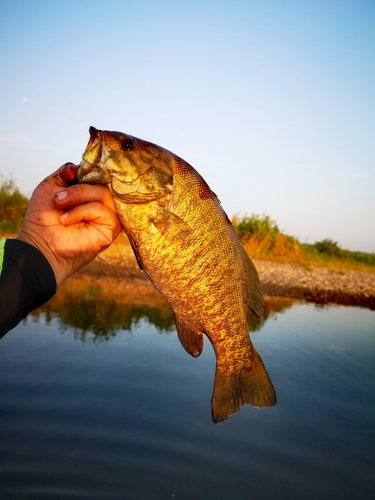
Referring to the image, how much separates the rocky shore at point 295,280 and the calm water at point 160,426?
27.8 ft

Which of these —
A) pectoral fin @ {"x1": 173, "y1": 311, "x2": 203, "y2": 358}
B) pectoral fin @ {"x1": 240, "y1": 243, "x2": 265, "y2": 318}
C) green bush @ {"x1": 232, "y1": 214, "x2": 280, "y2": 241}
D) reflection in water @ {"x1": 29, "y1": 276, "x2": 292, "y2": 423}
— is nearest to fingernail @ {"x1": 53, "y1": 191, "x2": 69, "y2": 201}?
pectoral fin @ {"x1": 173, "y1": 311, "x2": 203, "y2": 358}

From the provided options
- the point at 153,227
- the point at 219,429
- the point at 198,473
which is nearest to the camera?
the point at 153,227

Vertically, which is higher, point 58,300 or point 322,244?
point 322,244

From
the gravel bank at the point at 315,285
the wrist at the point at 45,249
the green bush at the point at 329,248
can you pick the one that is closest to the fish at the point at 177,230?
the wrist at the point at 45,249

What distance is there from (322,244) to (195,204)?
41878 mm

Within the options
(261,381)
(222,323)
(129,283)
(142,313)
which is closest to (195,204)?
(222,323)

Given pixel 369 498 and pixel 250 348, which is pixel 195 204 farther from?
pixel 369 498

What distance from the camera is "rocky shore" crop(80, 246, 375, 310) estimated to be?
18733 millimetres

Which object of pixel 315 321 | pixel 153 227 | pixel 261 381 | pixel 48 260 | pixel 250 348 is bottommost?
pixel 315 321

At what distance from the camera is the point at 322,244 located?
42.7m

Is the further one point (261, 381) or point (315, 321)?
point (315, 321)

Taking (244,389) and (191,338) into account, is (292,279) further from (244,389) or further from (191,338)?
(191,338)

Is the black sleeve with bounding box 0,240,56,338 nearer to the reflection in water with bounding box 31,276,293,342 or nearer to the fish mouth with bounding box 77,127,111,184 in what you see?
the fish mouth with bounding box 77,127,111,184

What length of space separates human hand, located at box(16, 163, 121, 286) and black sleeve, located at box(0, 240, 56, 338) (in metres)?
0.11
